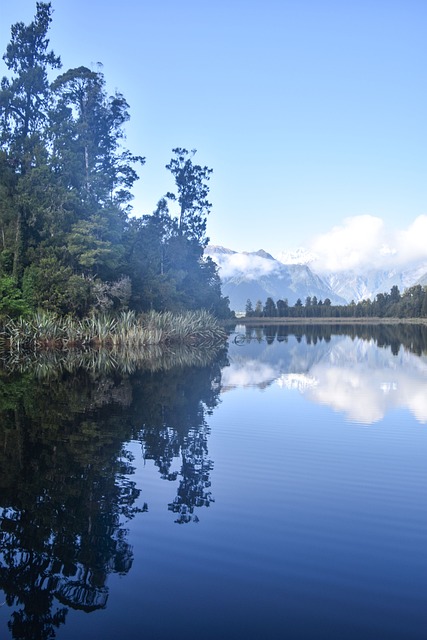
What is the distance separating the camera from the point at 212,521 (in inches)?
275

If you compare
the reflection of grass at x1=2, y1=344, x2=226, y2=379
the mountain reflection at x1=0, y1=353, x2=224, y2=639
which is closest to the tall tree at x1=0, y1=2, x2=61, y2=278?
the reflection of grass at x1=2, y1=344, x2=226, y2=379

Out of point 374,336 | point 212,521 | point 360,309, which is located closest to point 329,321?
point 360,309

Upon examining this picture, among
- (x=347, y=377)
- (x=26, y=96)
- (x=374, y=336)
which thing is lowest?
(x=347, y=377)

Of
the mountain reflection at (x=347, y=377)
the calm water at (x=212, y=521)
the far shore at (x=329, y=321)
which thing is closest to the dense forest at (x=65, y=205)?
the mountain reflection at (x=347, y=377)

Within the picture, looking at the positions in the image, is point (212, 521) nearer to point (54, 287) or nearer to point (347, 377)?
point (347, 377)

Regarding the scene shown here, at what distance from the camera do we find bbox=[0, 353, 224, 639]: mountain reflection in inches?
210

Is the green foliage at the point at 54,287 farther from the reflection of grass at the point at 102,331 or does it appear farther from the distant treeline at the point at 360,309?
the distant treeline at the point at 360,309

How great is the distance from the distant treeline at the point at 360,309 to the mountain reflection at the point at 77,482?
10174 cm

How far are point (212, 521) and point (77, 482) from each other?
7.91 feet

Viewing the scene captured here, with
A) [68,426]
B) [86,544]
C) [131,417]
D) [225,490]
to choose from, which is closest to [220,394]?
[131,417]

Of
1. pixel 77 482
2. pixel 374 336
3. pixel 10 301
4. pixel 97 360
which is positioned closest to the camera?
pixel 77 482

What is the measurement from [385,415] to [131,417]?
251 inches

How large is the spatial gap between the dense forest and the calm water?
2169 cm

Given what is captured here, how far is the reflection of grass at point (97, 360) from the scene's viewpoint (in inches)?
923
